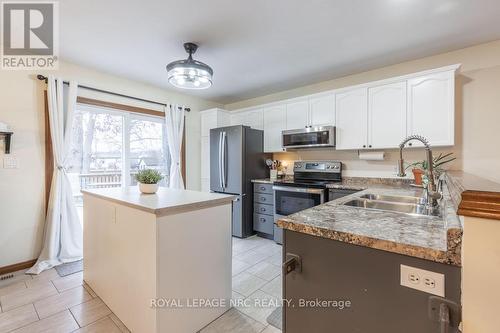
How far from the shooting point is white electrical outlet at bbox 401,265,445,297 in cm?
79

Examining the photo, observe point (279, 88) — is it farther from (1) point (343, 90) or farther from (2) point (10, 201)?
(2) point (10, 201)

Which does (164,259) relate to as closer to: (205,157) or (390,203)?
(390,203)

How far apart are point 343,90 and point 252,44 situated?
1429 mm

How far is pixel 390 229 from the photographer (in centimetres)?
100

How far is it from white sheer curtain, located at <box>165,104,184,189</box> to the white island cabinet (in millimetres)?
1998

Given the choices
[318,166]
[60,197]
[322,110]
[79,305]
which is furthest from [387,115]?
[60,197]

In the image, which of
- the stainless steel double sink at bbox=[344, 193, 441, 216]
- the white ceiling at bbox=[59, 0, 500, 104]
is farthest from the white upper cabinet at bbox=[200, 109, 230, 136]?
the stainless steel double sink at bbox=[344, 193, 441, 216]

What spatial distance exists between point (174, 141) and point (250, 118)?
4.60 feet

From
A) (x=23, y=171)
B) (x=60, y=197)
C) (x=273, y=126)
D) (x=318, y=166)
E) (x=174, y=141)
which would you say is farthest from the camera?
(x=174, y=141)

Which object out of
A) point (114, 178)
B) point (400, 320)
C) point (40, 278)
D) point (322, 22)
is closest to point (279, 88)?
point (322, 22)

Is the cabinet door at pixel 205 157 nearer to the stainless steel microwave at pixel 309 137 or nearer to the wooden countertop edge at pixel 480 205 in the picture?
the stainless steel microwave at pixel 309 137

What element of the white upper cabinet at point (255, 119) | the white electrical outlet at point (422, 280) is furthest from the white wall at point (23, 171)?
the white electrical outlet at point (422, 280)

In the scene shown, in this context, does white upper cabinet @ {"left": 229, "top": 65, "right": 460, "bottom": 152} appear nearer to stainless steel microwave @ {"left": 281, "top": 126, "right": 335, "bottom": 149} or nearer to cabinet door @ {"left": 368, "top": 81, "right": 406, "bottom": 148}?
cabinet door @ {"left": 368, "top": 81, "right": 406, "bottom": 148}

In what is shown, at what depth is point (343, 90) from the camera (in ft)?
10.6
